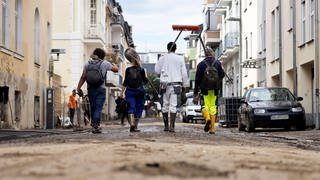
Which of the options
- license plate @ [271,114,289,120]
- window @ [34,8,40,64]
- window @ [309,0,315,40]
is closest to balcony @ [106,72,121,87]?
window @ [34,8,40,64]

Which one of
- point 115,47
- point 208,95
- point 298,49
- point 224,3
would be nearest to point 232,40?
point 224,3

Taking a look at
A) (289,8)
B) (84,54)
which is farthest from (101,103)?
(84,54)

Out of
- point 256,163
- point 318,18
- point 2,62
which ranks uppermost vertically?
point 318,18

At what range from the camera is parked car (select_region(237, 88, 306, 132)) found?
20.7 meters

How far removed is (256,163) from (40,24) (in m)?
22.3

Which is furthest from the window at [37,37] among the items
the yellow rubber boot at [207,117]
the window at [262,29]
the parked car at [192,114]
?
the parked car at [192,114]

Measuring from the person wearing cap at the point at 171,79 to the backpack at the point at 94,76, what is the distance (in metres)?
1.27

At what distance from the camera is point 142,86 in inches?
574

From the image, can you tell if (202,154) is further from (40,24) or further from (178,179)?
(40,24)

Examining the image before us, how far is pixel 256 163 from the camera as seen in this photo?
6.55 metres

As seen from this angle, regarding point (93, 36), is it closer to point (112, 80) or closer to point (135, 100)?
point (112, 80)

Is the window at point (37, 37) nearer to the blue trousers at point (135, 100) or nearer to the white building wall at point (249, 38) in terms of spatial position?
the blue trousers at point (135, 100)

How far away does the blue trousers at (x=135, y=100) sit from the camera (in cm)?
1434

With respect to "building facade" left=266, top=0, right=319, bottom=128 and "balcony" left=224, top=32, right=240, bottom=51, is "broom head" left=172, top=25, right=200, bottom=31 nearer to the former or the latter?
"building facade" left=266, top=0, right=319, bottom=128
